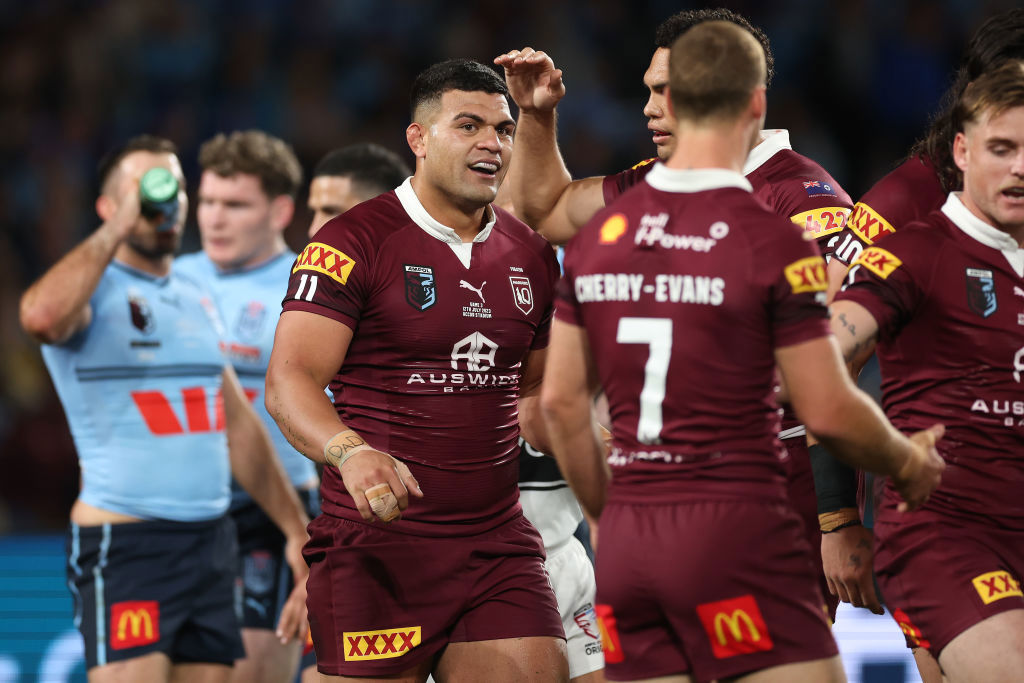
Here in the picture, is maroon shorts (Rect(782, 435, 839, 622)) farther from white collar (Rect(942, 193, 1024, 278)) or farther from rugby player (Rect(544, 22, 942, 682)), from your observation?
rugby player (Rect(544, 22, 942, 682))

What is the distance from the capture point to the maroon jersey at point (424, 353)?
4.26m

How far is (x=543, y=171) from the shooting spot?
17.6ft

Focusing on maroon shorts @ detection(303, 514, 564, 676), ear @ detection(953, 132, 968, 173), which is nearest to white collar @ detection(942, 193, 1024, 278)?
ear @ detection(953, 132, 968, 173)

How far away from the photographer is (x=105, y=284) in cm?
591

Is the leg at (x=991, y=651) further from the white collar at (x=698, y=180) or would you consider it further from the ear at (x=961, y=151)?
the white collar at (x=698, y=180)

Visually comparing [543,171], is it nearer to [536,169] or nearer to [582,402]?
[536,169]

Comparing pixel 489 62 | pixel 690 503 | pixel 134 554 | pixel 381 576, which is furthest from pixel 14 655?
pixel 489 62

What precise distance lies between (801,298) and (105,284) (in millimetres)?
3714

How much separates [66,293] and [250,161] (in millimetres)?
2153

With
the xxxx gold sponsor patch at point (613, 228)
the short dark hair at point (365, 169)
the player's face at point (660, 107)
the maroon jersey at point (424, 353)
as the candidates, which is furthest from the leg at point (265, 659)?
the xxxx gold sponsor patch at point (613, 228)

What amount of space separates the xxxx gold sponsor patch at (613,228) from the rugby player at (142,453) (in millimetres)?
2963

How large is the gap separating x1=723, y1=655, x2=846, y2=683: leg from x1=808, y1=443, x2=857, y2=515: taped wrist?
1.39 meters

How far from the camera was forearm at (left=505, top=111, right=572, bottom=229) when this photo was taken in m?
5.27

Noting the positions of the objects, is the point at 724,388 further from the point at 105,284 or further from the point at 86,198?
the point at 86,198
